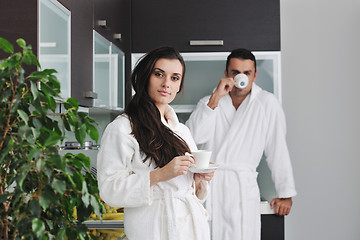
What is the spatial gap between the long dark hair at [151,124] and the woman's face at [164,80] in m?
0.01

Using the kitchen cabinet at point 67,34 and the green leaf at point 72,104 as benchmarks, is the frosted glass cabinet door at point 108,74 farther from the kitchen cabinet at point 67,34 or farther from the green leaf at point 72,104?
the green leaf at point 72,104

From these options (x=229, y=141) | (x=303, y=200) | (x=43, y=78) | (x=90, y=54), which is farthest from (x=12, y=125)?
(x=303, y=200)

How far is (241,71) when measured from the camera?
277 centimetres

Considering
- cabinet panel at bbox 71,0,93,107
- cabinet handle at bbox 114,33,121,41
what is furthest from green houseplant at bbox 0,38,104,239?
cabinet handle at bbox 114,33,121,41

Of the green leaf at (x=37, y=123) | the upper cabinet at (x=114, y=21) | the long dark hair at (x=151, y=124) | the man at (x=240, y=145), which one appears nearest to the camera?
the green leaf at (x=37, y=123)

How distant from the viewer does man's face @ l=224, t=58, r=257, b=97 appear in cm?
275

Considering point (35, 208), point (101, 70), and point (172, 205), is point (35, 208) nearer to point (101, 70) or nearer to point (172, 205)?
point (172, 205)

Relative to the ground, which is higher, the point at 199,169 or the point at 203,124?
the point at 203,124

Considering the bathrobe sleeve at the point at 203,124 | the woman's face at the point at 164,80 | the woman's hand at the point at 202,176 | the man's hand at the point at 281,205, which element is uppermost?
Answer: the woman's face at the point at 164,80

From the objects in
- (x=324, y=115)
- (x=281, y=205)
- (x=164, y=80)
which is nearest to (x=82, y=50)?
(x=164, y=80)

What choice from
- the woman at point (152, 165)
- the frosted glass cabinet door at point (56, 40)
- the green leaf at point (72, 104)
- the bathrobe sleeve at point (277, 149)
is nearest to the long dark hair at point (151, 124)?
the woman at point (152, 165)

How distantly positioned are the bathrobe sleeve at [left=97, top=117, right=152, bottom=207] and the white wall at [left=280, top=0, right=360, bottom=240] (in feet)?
6.74

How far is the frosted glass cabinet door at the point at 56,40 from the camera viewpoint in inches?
59.6

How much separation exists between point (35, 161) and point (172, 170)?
20.0 inches
